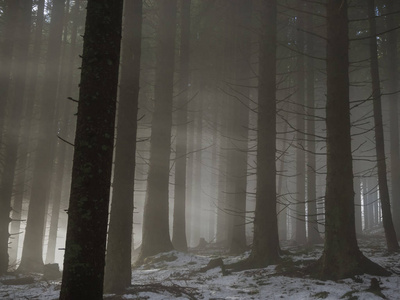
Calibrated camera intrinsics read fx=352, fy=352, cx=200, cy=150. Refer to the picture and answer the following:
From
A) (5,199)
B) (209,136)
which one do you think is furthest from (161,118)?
(209,136)

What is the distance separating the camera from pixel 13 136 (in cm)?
1192

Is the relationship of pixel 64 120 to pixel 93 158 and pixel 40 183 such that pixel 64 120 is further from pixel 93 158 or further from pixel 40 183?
pixel 93 158

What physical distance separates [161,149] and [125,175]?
5.08 m

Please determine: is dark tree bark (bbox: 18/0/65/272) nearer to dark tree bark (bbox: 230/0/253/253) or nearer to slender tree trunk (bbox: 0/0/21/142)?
slender tree trunk (bbox: 0/0/21/142)

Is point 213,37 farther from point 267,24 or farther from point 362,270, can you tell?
point 362,270

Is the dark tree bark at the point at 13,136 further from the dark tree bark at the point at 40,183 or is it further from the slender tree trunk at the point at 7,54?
the dark tree bark at the point at 40,183

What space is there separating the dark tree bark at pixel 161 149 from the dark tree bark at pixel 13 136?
447cm

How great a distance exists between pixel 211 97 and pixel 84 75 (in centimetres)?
1850

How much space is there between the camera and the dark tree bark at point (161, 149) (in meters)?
12.1

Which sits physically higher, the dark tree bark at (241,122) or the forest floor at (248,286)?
the dark tree bark at (241,122)

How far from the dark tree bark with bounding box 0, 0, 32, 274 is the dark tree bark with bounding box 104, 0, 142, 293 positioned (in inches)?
234

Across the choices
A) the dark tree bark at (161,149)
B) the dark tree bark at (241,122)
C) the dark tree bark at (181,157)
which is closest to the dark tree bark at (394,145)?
the dark tree bark at (241,122)

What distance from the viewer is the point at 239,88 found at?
14.4 m

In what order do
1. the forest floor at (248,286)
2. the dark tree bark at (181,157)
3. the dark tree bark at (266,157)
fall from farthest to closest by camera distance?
1. the dark tree bark at (181,157)
2. the dark tree bark at (266,157)
3. the forest floor at (248,286)
